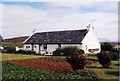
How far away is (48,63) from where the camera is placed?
13.2 metres

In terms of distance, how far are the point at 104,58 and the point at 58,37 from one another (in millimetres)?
2013

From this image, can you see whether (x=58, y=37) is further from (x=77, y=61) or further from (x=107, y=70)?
(x=107, y=70)

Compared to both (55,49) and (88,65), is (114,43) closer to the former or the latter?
(88,65)

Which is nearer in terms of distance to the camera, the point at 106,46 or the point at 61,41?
the point at 106,46

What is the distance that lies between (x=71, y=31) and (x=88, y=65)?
4.70 ft

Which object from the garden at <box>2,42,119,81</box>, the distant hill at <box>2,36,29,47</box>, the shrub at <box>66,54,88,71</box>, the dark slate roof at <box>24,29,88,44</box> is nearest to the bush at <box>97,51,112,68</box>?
the garden at <box>2,42,119,81</box>

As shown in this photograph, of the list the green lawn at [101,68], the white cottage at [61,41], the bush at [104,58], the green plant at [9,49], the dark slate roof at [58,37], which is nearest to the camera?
the green lawn at [101,68]

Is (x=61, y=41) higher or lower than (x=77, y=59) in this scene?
higher

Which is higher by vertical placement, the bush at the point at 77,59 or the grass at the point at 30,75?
the bush at the point at 77,59

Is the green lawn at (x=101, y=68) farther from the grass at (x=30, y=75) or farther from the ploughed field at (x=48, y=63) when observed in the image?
the grass at (x=30, y=75)

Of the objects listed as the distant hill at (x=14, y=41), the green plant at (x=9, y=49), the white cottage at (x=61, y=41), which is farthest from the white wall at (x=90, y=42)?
the green plant at (x=9, y=49)

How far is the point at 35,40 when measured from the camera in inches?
553

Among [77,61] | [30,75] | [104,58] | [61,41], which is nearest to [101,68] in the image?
[104,58]

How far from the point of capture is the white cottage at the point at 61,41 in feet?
42.9
